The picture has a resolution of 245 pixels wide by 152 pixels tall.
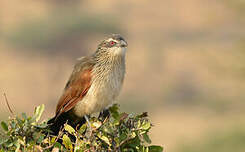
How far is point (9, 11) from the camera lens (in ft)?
111

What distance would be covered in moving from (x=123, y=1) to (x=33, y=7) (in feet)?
19.6

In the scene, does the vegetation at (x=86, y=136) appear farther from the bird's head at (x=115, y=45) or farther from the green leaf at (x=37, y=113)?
the bird's head at (x=115, y=45)

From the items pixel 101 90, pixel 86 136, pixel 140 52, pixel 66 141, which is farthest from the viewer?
pixel 140 52

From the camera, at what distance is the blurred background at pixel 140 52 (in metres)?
24.4

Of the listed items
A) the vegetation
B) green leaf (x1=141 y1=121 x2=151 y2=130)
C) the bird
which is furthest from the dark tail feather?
green leaf (x1=141 y1=121 x2=151 y2=130)

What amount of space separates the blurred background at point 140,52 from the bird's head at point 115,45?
15301 millimetres

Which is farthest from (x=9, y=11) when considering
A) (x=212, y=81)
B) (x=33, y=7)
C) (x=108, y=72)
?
(x=108, y=72)

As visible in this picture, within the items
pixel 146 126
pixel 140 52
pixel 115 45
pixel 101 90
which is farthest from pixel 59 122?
pixel 140 52

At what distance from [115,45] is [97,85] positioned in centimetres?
38

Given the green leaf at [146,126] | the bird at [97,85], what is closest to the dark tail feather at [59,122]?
the bird at [97,85]

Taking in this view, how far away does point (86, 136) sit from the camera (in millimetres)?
3316

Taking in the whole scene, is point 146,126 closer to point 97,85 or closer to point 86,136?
point 86,136

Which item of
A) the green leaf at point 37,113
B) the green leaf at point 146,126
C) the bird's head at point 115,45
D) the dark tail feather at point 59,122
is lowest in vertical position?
the dark tail feather at point 59,122

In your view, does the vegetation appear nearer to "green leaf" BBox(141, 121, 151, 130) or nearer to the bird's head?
"green leaf" BBox(141, 121, 151, 130)
